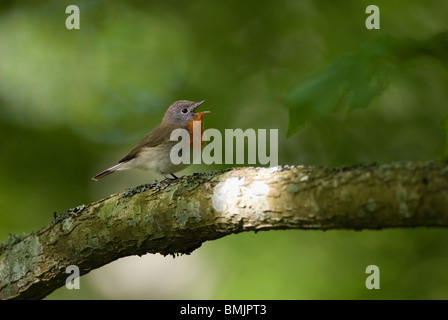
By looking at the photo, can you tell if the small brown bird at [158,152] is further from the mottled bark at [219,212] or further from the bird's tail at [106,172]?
the mottled bark at [219,212]

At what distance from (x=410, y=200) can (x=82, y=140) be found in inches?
200

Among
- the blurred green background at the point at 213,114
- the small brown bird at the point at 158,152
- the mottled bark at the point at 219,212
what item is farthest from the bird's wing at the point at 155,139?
the mottled bark at the point at 219,212

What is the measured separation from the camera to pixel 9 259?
3.84 m

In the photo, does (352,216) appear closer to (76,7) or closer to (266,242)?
(266,242)

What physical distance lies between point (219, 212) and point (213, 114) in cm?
357

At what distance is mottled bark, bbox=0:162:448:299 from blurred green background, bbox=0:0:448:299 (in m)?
2.29

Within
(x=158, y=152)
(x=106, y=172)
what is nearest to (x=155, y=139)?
(x=158, y=152)

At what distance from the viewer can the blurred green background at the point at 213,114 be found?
16.6ft

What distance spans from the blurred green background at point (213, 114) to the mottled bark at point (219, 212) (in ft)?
7.51

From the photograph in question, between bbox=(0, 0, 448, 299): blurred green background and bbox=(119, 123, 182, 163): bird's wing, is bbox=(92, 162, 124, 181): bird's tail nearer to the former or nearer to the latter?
bbox=(119, 123, 182, 163): bird's wing

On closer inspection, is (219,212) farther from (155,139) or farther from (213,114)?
(213,114)

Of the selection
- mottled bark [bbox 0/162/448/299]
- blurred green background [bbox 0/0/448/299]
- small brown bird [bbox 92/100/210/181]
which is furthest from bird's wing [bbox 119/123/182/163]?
mottled bark [bbox 0/162/448/299]

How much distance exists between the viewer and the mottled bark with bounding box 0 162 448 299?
2125 mm

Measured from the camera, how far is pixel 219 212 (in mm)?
2801
